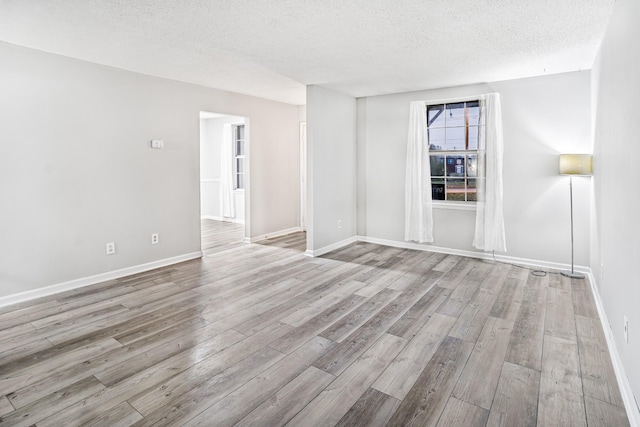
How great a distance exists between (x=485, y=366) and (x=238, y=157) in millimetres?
7320

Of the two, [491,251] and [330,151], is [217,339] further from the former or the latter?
[491,251]

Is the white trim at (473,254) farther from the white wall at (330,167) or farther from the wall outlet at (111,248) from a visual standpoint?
the wall outlet at (111,248)

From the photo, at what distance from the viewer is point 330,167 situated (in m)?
5.52

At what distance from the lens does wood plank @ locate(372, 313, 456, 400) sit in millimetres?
2109

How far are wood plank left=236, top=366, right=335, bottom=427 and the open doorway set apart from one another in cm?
567

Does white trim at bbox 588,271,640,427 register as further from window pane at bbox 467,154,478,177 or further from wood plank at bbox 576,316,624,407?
window pane at bbox 467,154,478,177

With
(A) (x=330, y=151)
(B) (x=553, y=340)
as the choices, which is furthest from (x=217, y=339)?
(A) (x=330, y=151)

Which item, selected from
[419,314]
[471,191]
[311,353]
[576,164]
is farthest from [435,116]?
[311,353]

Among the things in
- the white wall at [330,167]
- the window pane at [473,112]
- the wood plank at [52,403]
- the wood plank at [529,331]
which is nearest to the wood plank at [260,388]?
the wood plank at [52,403]

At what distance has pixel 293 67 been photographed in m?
4.18

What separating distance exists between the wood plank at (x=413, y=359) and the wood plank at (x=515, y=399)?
0.45 metres

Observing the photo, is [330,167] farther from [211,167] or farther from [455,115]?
[211,167]

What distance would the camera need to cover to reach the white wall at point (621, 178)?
1848 millimetres

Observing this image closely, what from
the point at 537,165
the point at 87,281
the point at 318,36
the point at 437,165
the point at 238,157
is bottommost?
the point at 87,281
